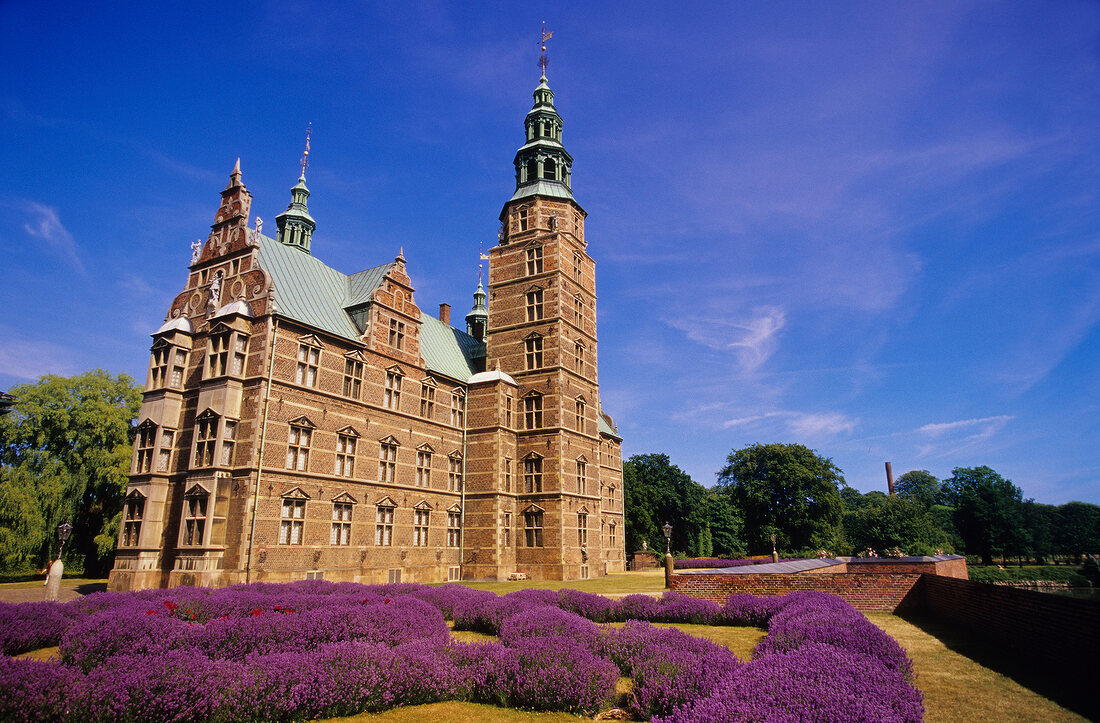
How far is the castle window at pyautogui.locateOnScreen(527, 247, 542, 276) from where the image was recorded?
40.9 meters

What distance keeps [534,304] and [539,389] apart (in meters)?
5.99

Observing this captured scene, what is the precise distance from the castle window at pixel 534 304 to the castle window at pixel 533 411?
17.9ft

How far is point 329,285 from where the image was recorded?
34000 mm

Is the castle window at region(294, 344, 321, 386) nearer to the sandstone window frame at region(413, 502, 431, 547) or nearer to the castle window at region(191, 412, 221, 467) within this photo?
the castle window at region(191, 412, 221, 467)

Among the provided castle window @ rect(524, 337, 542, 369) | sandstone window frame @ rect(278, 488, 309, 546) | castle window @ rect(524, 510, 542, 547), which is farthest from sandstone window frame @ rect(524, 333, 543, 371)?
sandstone window frame @ rect(278, 488, 309, 546)

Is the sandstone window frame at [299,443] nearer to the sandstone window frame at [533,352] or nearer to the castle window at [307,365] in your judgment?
the castle window at [307,365]

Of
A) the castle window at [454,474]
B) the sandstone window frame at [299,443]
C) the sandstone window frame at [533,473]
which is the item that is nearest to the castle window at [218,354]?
the sandstone window frame at [299,443]

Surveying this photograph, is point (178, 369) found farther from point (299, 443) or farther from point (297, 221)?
point (297, 221)

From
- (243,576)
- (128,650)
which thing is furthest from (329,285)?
(128,650)

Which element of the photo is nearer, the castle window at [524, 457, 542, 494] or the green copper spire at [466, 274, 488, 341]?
the castle window at [524, 457, 542, 494]

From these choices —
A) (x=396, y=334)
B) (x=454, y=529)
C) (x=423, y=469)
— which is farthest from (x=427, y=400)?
(x=454, y=529)

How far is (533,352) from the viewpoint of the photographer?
131 feet

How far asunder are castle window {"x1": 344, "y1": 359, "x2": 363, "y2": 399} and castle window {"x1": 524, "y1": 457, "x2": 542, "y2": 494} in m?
12.3

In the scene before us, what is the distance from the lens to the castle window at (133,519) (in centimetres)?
2702
